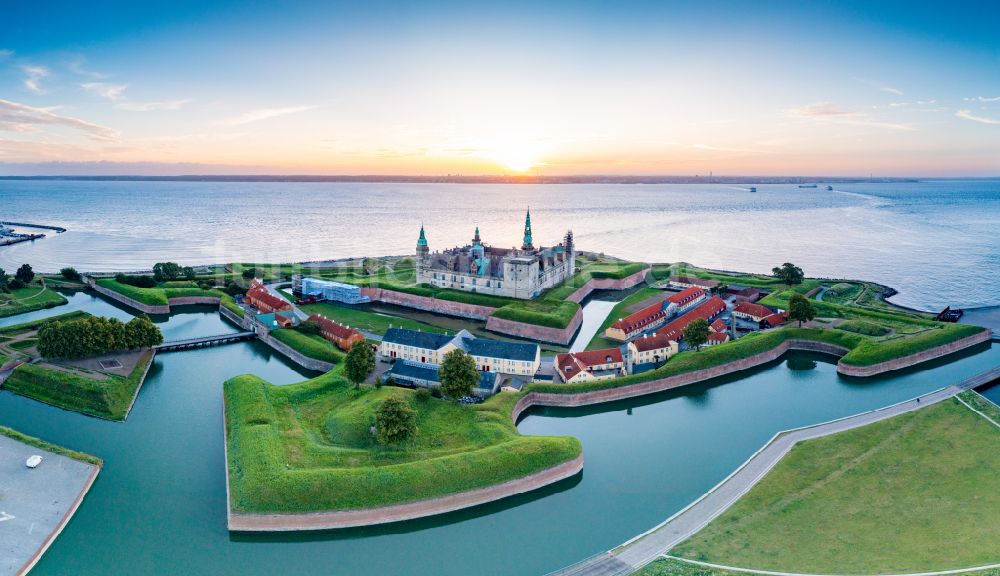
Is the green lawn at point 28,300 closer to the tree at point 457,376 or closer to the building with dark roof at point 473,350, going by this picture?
the building with dark roof at point 473,350

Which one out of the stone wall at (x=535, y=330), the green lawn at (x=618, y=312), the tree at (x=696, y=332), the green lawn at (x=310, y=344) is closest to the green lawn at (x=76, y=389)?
the green lawn at (x=310, y=344)

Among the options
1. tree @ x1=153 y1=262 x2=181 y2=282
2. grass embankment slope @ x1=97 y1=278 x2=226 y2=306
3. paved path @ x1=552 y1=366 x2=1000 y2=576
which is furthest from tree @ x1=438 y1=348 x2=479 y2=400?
tree @ x1=153 y1=262 x2=181 y2=282

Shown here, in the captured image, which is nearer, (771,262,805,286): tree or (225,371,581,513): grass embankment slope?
(225,371,581,513): grass embankment slope

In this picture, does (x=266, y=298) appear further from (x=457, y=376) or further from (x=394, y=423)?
(x=394, y=423)

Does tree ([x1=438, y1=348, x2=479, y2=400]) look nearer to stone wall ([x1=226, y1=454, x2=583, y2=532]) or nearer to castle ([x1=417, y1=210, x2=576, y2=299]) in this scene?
stone wall ([x1=226, y1=454, x2=583, y2=532])

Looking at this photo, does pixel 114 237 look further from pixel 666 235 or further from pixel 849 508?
pixel 849 508
